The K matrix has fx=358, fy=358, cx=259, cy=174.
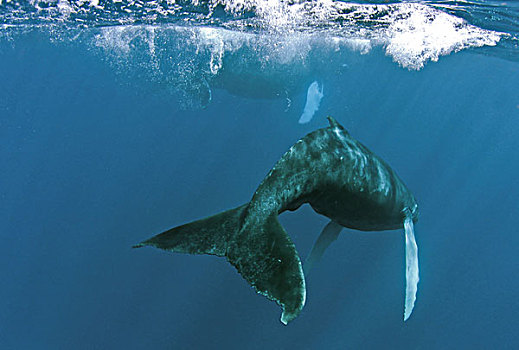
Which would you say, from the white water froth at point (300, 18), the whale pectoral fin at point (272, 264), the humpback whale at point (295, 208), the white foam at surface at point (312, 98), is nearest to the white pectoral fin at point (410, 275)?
the humpback whale at point (295, 208)

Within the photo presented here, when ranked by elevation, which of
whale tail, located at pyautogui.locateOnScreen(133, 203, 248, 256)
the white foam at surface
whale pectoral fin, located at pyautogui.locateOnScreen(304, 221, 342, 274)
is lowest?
the white foam at surface

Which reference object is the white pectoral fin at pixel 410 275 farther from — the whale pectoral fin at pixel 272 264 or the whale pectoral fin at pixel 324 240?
the whale pectoral fin at pixel 272 264

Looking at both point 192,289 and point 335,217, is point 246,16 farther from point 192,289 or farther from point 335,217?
point 192,289

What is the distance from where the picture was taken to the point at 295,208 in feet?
15.0

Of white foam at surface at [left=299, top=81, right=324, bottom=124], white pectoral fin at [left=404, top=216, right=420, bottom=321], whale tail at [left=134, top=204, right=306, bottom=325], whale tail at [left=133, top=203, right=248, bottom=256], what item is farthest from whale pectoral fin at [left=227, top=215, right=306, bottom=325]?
white foam at surface at [left=299, top=81, right=324, bottom=124]

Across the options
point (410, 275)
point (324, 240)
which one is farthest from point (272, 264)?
point (324, 240)

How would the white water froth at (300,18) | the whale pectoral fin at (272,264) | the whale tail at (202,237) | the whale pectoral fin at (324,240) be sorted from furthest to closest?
the white water froth at (300,18), the whale pectoral fin at (324,240), the whale tail at (202,237), the whale pectoral fin at (272,264)

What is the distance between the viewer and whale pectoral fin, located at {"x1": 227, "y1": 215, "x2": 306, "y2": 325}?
290cm

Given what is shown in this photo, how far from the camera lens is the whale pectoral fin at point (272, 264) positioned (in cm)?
290

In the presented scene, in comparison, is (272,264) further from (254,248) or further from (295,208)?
(295,208)

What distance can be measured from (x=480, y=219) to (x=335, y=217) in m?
50.9

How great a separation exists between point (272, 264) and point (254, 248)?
295 mm

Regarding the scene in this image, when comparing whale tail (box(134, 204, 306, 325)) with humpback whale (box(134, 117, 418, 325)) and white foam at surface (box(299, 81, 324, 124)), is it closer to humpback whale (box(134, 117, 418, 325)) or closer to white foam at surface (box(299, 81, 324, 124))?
humpback whale (box(134, 117, 418, 325))

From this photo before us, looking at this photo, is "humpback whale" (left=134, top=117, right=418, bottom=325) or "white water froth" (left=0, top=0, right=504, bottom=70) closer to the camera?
"humpback whale" (left=134, top=117, right=418, bottom=325)
